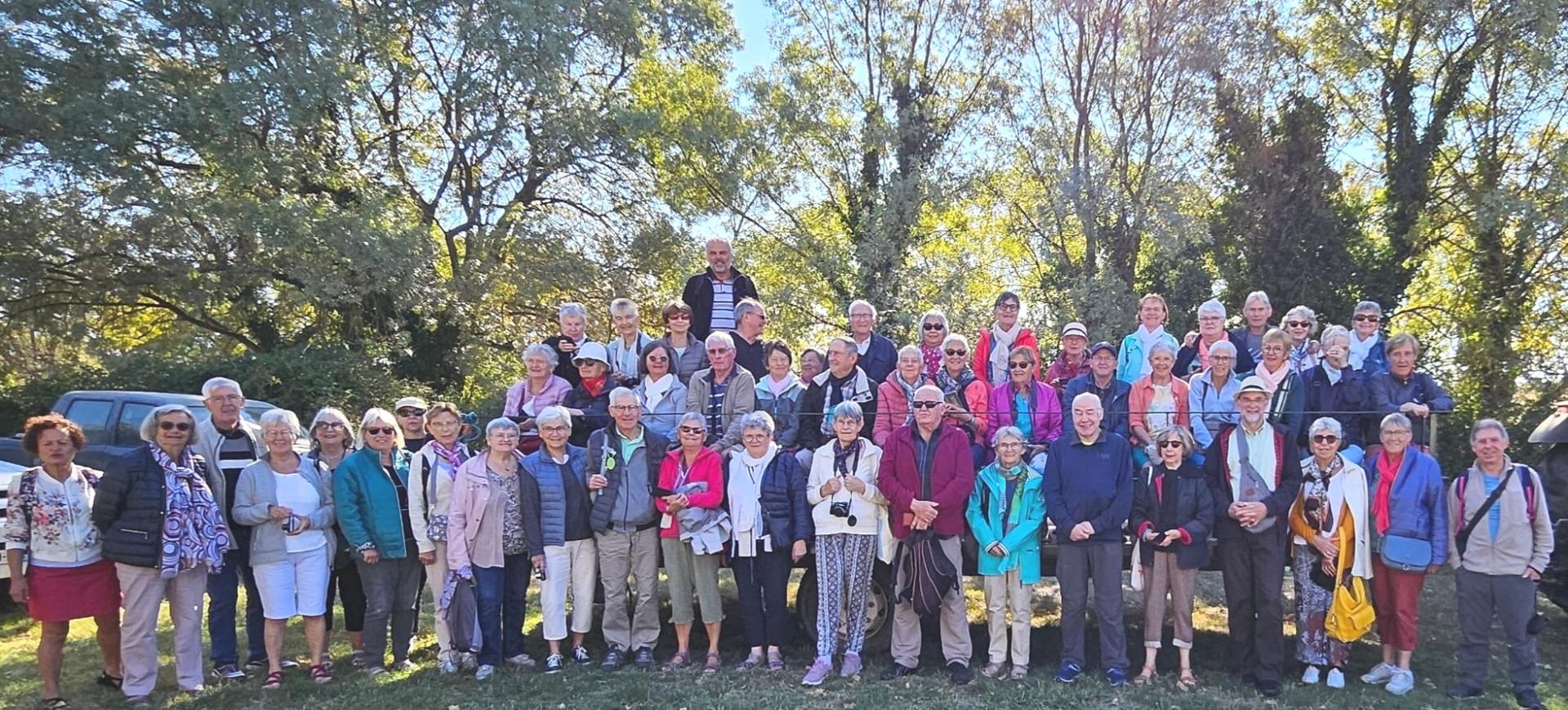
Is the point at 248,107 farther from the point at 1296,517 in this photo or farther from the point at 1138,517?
the point at 1296,517

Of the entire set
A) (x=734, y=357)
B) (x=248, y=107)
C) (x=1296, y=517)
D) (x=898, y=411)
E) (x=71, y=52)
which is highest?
(x=71, y=52)

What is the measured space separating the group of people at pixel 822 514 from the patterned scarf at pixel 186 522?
16mm

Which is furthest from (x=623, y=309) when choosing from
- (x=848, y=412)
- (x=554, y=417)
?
(x=848, y=412)

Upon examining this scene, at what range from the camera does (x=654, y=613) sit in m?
6.23

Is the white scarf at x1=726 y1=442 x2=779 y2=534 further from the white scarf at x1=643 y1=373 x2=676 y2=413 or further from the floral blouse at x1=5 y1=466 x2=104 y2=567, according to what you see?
the floral blouse at x1=5 y1=466 x2=104 y2=567

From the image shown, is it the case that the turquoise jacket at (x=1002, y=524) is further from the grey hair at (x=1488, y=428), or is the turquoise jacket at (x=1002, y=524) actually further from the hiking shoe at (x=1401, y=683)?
the grey hair at (x=1488, y=428)

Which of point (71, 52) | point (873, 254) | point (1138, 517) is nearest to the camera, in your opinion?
point (1138, 517)

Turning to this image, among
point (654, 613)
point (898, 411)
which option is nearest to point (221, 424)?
point (654, 613)

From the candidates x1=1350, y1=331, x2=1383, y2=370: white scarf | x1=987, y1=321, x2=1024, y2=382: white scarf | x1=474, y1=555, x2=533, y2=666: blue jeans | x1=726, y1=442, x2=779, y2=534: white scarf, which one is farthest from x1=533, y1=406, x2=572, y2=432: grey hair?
x1=1350, y1=331, x2=1383, y2=370: white scarf

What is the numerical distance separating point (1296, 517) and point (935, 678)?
2553mm

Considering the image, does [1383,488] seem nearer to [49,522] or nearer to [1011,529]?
[1011,529]

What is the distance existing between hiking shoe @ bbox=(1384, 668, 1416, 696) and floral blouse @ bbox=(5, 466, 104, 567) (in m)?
8.15

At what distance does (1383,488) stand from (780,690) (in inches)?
159

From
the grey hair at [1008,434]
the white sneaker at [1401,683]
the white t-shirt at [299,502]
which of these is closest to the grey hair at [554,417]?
the white t-shirt at [299,502]
